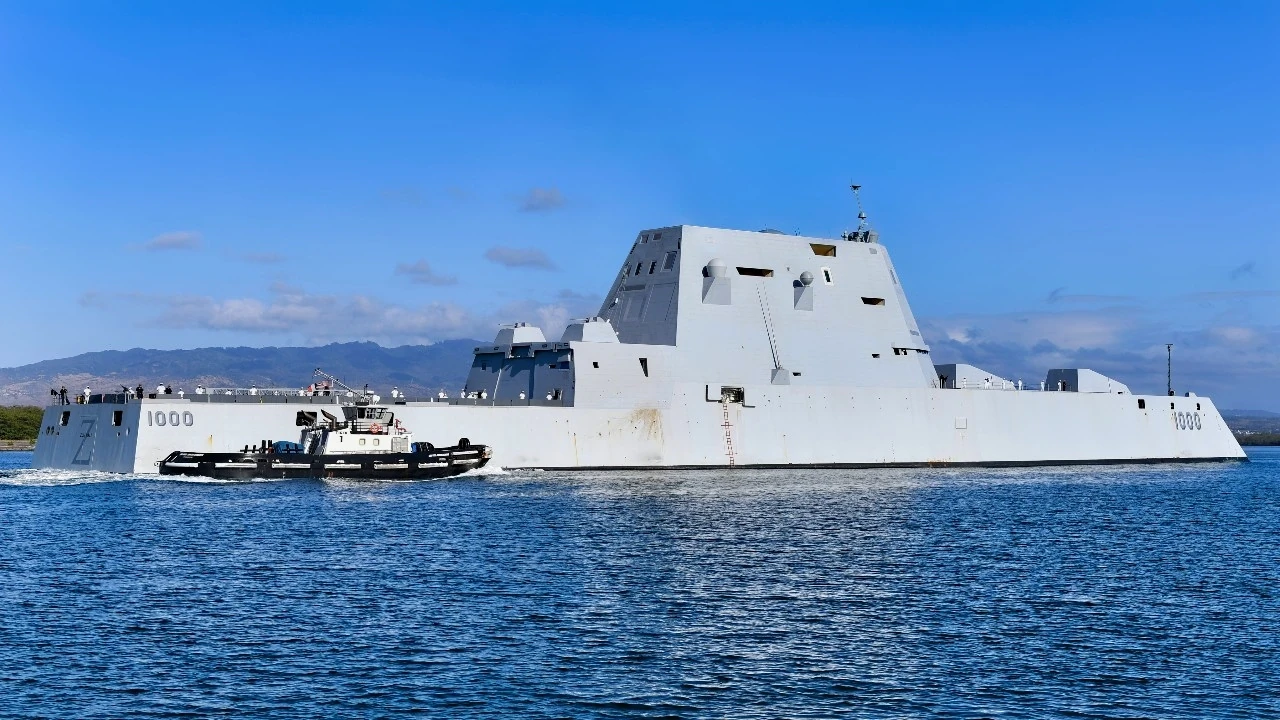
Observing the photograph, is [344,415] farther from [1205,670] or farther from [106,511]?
[1205,670]

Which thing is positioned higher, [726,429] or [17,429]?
[17,429]

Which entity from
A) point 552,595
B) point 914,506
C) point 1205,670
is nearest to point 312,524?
point 552,595

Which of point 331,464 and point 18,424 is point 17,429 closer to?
point 18,424

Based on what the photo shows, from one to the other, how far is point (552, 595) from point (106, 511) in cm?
1407

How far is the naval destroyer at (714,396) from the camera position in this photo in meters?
38.1

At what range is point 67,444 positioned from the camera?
127 feet

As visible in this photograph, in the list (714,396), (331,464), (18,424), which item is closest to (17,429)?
(18,424)

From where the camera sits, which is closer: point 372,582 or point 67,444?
point 372,582

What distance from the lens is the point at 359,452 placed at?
125ft

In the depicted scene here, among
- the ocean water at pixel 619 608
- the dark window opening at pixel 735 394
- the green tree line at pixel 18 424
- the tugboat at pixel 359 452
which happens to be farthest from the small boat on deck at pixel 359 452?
the green tree line at pixel 18 424

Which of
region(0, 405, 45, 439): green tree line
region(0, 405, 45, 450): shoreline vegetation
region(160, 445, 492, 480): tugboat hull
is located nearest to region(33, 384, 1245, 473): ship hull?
region(160, 445, 492, 480): tugboat hull

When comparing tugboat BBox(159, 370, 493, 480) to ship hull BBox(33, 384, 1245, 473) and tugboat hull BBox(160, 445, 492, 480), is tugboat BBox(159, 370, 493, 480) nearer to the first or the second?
tugboat hull BBox(160, 445, 492, 480)

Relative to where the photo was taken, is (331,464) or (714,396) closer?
A: (331,464)

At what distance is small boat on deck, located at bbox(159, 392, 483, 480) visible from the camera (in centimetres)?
3725
